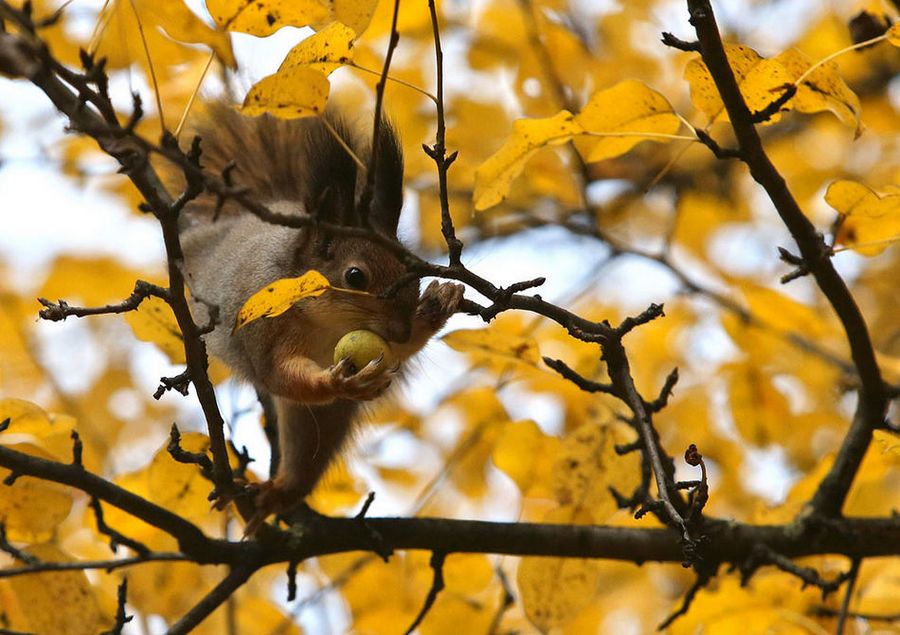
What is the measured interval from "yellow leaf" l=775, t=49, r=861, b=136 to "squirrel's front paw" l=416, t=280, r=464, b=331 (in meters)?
1.10

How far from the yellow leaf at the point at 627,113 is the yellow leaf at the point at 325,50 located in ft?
1.61

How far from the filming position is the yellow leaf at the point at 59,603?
2232 millimetres

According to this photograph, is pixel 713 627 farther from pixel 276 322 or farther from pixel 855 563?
pixel 276 322

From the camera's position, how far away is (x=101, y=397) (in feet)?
14.9

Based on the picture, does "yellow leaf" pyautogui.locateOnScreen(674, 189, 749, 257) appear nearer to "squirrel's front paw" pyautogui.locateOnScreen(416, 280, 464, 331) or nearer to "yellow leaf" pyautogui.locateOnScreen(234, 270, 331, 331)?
"squirrel's front paw" pyautogui.locateOnScreen(416, 280, 464, 331)

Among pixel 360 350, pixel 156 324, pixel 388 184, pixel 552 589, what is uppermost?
pixel 388 184

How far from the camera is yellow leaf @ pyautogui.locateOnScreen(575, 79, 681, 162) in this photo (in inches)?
78.6

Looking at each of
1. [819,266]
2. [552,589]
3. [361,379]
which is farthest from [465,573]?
[819,266]

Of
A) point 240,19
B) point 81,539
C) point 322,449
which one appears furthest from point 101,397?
point 240,19

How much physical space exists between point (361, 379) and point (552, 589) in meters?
0.65

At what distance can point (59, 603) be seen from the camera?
2232 millimetres

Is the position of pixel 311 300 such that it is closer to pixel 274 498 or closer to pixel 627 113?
pixel 274 498

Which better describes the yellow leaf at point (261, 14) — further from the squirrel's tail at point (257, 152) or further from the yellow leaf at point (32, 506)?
the squirrel's tail at point (257, 152)

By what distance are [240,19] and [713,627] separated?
5.61 feet
